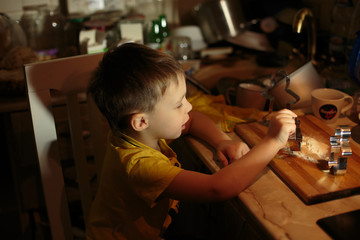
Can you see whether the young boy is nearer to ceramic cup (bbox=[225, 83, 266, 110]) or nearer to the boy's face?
the boy's face

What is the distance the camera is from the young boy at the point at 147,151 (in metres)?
0.76

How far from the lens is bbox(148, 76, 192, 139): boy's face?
82cm

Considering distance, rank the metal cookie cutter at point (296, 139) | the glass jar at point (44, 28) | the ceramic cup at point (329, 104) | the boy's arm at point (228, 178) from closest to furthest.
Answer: the boy's arm at point (228, 178)
the metal cookie cutter at point (296, 139)
the ceramic cup at point (329, 104)
the glass jar at point (44, 28)

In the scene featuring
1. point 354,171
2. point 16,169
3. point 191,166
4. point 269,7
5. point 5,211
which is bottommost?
point 5,211

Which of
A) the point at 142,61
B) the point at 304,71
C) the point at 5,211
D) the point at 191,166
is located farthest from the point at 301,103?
the point at 5,211

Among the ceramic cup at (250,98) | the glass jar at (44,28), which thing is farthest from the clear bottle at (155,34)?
the ceramic cup at (250,98)

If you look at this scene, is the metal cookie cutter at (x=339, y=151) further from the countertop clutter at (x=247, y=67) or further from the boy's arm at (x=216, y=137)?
the boy's arm at (x=216, y=137)

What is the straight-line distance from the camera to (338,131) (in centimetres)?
78

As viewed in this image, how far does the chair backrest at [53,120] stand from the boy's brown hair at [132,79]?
0.61ft

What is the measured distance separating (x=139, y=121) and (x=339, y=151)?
1.44 ft

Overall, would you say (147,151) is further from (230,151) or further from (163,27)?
(163,27)

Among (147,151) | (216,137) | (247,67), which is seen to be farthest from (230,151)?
(247,67)

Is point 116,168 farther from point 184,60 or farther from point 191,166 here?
point 184,60

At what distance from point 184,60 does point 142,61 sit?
89 centimetres
